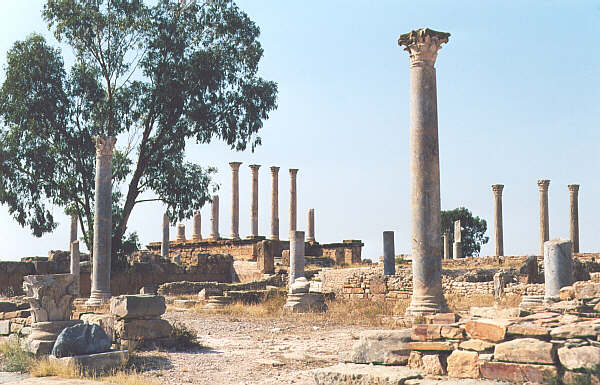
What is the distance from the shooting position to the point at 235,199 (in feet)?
135

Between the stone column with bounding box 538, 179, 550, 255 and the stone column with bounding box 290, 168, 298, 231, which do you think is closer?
the stone column with bounding box 538, 179, 550, 255

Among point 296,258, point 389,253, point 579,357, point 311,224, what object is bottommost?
point 579,357

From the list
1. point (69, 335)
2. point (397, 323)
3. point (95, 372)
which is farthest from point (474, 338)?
point (397, 323)

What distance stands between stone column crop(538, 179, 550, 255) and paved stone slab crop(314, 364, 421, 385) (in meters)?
34.8

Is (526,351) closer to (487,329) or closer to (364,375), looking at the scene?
(487,329)

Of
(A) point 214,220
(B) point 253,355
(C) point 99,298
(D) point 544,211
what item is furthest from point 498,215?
(B) point 253,355

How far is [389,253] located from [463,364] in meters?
16.4

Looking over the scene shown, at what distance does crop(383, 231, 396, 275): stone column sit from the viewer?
870 inches

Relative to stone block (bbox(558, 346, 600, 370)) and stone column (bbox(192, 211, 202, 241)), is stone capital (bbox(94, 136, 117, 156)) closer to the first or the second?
stone block (bbox(558, 346, 600, 370))

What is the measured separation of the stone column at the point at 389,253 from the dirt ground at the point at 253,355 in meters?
8.21

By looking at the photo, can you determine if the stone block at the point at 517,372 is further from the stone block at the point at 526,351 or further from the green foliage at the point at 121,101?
the green foliage at the point at 121,101

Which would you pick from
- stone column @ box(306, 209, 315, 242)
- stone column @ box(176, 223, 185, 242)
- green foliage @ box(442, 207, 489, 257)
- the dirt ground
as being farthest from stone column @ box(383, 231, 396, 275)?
green foliage @ box(442, 207, 489, 257)

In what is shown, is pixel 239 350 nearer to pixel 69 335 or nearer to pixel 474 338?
pixel 69 335

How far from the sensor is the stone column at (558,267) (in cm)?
1257
